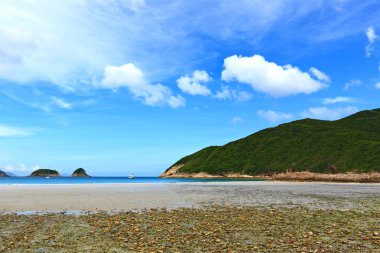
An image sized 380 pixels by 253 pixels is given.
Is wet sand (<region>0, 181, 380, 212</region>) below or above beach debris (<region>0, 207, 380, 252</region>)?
above

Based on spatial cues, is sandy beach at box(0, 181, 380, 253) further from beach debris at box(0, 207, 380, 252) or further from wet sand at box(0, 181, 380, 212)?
wet sand at box(0, 181, 380, 212)

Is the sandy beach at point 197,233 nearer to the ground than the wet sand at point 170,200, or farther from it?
nearer to the ground

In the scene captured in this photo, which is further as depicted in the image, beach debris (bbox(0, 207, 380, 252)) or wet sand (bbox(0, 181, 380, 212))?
wet sand (bbox(0, 181, 380, 212))

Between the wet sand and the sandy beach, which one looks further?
the wet sand

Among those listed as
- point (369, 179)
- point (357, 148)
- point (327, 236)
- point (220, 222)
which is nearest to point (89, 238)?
point (220, 222)

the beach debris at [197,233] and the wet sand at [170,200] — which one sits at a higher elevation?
the wet sand at [170,200]

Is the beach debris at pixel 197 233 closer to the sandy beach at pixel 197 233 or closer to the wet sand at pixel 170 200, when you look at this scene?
the sandy beach at pixel 197 233

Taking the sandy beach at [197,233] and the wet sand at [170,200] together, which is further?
the wet sand at [170,200]

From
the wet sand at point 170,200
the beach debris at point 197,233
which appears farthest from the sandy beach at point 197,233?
the wet sand at point 170,200

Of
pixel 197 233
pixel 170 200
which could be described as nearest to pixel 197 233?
pixel 197 233

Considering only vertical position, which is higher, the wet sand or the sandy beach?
the wet sand

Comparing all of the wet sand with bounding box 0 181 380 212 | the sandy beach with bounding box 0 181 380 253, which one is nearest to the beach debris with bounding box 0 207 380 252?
the sandy beach with bounding box 0 181 380 253

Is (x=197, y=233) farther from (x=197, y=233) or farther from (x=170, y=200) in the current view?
(x=170, y=200)

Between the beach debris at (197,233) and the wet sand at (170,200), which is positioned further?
the wet sand at (170,200)
